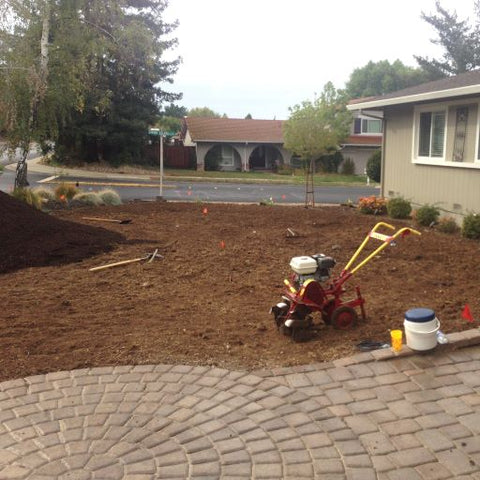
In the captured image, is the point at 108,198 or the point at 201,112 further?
the point at 201,112

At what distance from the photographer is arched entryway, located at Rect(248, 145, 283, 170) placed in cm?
4316

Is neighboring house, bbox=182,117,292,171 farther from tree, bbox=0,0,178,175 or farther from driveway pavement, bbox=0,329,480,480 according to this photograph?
driveway pavement, bbox=0,329,480,480

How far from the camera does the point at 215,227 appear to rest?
11.3 m

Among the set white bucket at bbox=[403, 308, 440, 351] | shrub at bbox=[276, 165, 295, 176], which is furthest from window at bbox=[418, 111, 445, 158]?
shrub at bbox=[276, 165, 295, 176]

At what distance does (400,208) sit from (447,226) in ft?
6.29

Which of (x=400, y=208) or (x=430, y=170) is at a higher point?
(x=430, y=170)

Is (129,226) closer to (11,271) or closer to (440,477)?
(11,271)

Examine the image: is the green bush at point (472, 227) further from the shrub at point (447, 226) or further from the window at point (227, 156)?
the window at point (227, 156)

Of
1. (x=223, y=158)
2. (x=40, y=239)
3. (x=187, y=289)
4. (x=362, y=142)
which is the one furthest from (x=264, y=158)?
(x=187, y=289)

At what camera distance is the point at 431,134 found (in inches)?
519

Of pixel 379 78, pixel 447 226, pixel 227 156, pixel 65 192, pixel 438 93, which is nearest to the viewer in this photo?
pixel 447 226

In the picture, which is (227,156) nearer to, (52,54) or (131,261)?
(52,54)

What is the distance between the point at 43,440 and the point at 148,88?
3385cm

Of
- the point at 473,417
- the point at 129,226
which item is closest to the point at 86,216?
the point at 129,226
